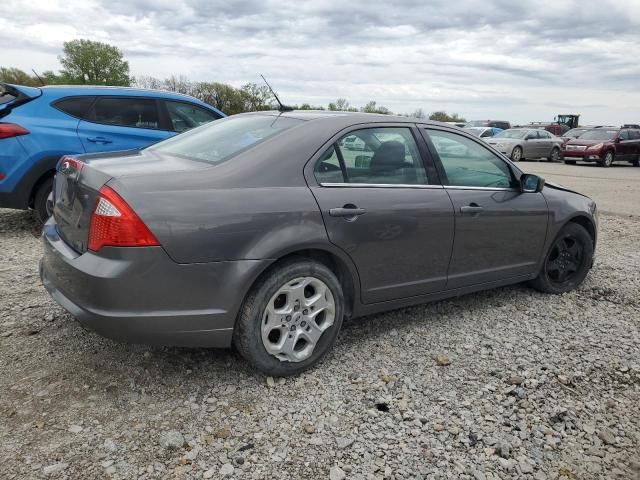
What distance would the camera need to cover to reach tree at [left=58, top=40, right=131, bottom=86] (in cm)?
6781

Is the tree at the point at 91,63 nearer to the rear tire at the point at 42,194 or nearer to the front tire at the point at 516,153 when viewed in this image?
the front tire at the point at 516,153

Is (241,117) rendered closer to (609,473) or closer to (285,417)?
(285,417)

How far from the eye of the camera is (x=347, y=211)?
303cm

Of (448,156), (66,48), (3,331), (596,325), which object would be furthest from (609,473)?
(66,48)

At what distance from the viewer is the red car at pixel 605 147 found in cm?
2122

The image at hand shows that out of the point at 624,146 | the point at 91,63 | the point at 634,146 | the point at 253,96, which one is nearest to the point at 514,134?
the point at 624,146

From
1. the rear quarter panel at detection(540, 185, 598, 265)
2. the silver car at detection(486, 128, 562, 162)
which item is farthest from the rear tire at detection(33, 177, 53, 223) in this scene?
the silver car at detection(486, 128, 562, 162)

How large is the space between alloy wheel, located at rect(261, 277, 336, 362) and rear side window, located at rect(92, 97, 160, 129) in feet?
14.1

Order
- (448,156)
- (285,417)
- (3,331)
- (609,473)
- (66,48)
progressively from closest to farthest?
(609,473), (285,417), (3,331), (448,156), (66,48)

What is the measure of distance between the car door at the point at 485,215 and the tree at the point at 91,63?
70687mm

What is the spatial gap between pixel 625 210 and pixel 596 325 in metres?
6.44

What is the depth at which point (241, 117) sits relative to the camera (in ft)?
12.4

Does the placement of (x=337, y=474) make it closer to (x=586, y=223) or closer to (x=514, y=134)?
→ (x=586, y=223)

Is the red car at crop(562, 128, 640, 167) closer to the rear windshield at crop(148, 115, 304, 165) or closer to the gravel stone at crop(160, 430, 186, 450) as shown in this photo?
the rear windshield at crop(148, 115, 304, 165)
